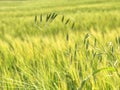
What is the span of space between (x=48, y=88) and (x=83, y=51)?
Answer: 47 cm

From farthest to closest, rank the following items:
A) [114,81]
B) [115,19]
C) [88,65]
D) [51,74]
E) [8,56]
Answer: [115,19], [8,56], [51,74], [88,65], [114,81]

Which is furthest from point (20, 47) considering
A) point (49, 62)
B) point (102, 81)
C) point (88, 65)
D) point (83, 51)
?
point (102, 81)

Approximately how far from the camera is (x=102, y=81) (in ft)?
3.47

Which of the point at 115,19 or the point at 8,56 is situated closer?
the point at 8,56

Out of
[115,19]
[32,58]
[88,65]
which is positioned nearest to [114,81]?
[88,65]

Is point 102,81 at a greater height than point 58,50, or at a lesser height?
greater

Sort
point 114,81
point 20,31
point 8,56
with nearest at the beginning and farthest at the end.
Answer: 1. point 114,81
2. point 8,56
3. point 20,31

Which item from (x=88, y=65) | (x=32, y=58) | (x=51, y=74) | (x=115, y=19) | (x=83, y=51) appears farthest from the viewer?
(x=115, y=19)

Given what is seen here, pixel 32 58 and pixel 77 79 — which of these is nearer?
pixel 77 79

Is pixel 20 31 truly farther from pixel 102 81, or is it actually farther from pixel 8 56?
pixel 102 81

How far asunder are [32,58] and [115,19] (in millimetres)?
4778

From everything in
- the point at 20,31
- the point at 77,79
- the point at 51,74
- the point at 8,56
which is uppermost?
the point at 77,79

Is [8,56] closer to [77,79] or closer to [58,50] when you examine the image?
[58,50]

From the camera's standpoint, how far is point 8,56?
6.34 ft
